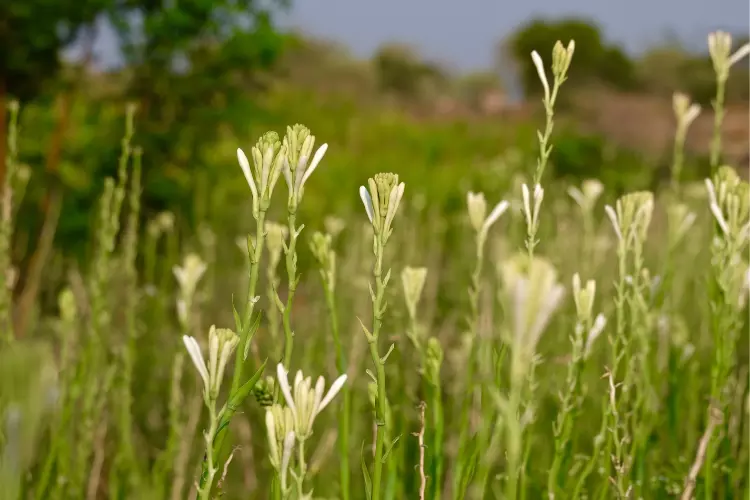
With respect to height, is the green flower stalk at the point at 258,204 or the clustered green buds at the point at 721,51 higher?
the clustered green buds at the point at 721,51

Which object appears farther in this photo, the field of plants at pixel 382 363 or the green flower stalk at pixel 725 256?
the green flower stalk at pixel 725 256

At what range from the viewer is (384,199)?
0.55 metres

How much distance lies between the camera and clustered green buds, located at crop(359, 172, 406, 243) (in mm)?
550

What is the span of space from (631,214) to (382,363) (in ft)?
0.95

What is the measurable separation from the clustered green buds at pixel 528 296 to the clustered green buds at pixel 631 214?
392 millimetres

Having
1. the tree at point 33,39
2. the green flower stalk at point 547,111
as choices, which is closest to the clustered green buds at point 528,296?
the green flower stalk at point 547,111

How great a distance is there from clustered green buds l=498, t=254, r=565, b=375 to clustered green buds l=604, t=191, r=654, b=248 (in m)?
0.39

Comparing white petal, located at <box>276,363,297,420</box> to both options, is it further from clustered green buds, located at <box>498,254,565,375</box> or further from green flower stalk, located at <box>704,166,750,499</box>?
green flower stalk, located at <box>704,166,750,499</box>

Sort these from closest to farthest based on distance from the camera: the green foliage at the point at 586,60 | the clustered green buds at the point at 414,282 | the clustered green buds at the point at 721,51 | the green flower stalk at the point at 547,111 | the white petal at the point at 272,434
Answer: the white petal at the point at 272,434
the green flower stalk at the point at 547,111
the clustered green buds at the point at 414,282
the clustered green buds at the point at 721,51
the green foliage at the point at 586,60

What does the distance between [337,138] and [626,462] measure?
713cm

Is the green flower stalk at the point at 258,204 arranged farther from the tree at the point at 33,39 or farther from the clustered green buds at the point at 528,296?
the tree at the point at 33,39

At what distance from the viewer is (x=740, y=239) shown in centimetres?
71

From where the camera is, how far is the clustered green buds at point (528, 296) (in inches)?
13.6

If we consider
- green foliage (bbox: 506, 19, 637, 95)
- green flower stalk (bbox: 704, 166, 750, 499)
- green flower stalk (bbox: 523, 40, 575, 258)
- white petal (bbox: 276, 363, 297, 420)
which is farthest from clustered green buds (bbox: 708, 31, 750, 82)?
green foliage (bbox: 506, 19, 637, 95)
